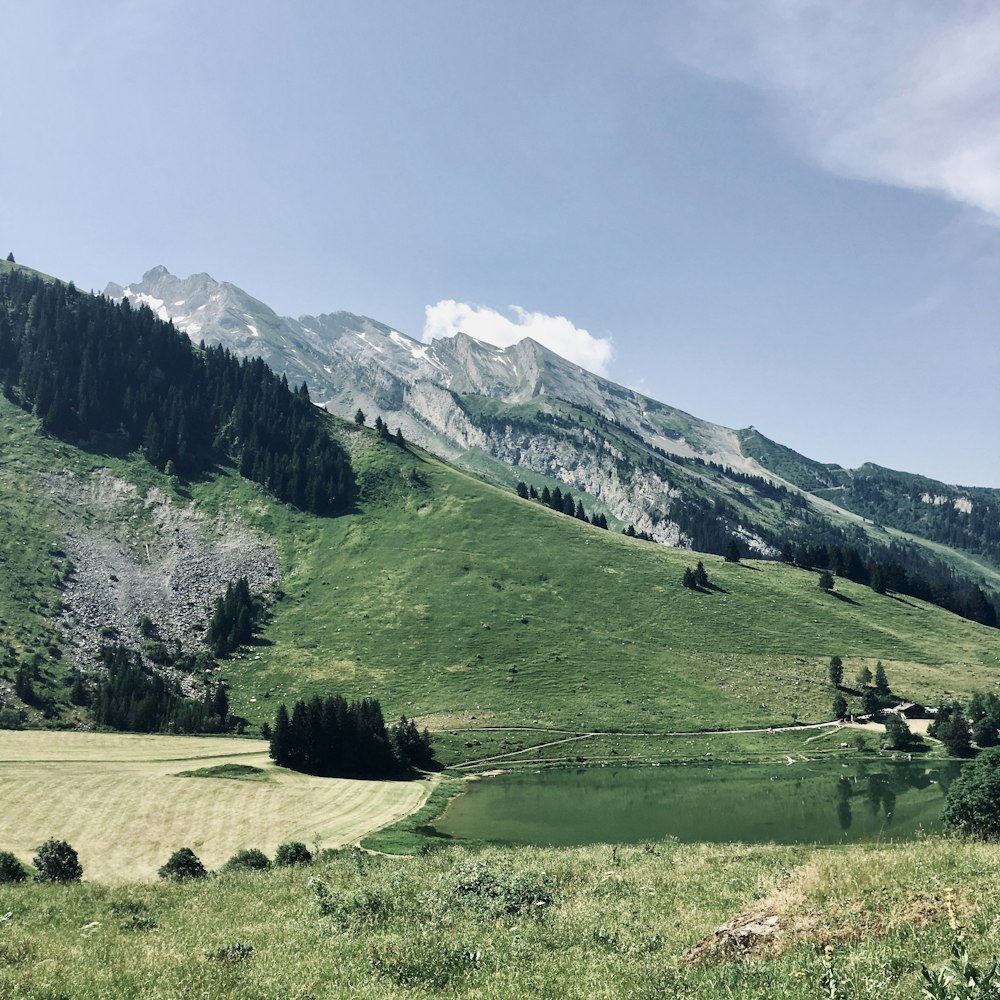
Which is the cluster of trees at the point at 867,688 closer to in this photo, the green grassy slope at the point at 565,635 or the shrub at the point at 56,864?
the green grassy slope at the point at 565,635

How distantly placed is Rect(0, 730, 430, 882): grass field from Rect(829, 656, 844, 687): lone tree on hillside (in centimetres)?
8746

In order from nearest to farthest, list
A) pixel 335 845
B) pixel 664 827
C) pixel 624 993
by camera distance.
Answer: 1. pixel 624 993
2. pixel 335 845
3. pixel 664 827

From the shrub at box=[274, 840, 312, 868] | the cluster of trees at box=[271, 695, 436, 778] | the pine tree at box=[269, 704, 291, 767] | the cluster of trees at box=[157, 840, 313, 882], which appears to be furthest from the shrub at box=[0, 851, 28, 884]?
the pine tree at box=[269, 704, 291, 767]

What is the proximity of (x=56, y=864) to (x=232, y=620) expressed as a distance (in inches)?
4748

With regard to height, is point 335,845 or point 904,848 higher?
point 904,848

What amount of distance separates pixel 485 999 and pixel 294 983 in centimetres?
414

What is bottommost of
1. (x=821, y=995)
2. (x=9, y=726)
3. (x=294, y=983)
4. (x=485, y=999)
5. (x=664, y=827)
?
(x=9, y=726)

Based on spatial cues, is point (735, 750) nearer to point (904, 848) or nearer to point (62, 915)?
point (904, 848)

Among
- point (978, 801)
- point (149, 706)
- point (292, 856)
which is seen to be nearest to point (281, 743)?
point (149, 706)

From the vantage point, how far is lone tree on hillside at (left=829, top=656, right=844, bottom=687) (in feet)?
439

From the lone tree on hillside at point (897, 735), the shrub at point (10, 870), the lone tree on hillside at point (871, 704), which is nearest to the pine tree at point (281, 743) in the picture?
the shrub at point (10, 870)

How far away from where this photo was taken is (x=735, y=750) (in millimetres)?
110188

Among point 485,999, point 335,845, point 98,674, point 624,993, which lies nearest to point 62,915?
point 485,999

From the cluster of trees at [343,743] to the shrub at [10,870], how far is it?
58.5m
